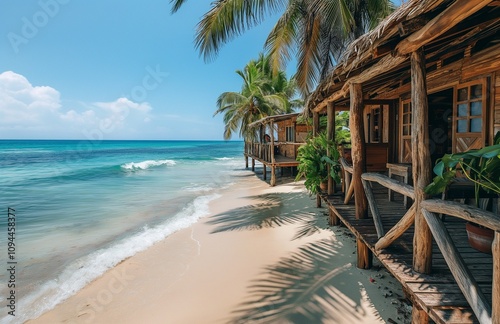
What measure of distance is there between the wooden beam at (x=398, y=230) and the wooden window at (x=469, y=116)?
263 centimetres

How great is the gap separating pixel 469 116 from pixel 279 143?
10592mm

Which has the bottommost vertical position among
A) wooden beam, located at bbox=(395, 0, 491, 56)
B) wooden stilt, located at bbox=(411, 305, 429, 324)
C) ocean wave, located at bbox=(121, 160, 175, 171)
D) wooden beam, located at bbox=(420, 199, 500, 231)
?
ocean wave, located at bbox=(121, 160, 175, 171)

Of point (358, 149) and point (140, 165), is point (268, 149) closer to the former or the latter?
point (358, 149)

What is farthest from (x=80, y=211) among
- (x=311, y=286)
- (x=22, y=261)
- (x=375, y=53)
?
(x=375, y=53)

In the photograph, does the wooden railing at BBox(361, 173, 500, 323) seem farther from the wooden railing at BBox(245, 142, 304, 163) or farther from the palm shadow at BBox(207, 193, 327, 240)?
the wooden railing at BBox(245, 142, 304, 163)

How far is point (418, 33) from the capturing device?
265cm

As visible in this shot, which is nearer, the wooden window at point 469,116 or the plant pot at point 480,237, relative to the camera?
the plant pot at point 480,237

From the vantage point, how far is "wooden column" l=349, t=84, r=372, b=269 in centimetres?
446

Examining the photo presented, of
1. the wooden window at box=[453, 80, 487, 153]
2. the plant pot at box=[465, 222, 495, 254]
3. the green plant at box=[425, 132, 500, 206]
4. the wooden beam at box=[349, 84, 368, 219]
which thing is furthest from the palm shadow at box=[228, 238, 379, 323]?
the wooden window at box=[453, 80, 487, 153]

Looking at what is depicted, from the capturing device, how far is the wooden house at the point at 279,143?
570 inches

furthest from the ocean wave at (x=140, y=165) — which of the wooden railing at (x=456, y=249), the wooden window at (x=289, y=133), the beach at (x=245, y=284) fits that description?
the wooden railing at (x=456, y=249)

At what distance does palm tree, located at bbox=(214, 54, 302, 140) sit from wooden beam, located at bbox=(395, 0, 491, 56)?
60.3 ft

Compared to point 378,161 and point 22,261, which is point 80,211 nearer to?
point 22,261

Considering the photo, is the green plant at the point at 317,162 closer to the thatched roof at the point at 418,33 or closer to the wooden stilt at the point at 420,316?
the thatched roof at the point at 418,33
